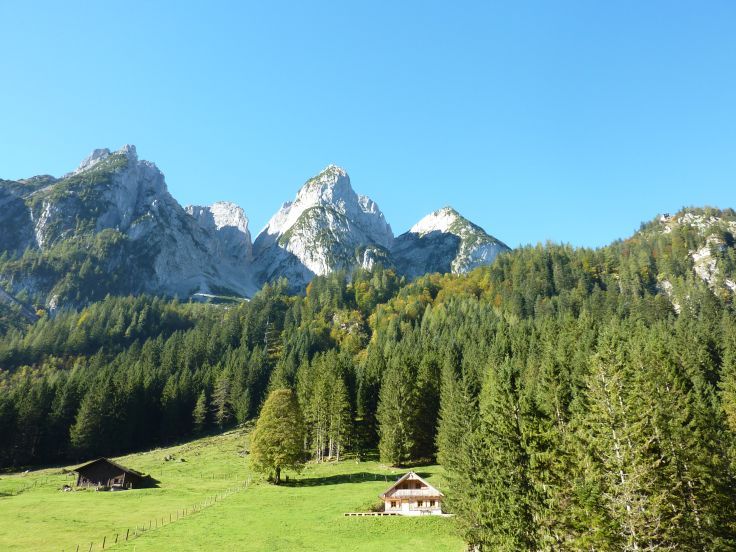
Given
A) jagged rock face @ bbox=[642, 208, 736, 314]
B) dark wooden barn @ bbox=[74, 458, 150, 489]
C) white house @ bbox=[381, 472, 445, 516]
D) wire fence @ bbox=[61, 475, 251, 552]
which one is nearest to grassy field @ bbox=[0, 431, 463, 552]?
wire fence @ bbox=[61, 475, 251, 552]

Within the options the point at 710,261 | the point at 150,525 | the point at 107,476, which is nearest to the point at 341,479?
the point at 150,525

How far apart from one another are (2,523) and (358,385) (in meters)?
63.1

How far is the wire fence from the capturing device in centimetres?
4046

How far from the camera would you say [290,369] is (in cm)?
12606

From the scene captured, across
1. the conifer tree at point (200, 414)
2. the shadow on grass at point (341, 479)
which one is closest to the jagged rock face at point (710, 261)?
the shadow on grass at point (341, 479)

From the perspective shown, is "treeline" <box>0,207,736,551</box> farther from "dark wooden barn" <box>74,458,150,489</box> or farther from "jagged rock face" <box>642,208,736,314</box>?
"dark wooden barn" <box>74,458,150,489</box>

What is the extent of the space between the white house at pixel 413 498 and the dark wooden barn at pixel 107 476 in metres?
40.3

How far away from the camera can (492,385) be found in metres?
37.1

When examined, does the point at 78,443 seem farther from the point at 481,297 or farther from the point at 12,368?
the point at 481,297

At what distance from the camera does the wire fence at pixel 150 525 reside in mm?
40456

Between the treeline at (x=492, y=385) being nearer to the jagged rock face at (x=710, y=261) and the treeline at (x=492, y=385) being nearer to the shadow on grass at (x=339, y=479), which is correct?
the jagged rock face at (x=710, y=261)

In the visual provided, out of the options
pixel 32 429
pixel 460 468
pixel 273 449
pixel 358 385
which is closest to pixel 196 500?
pixel 273 449

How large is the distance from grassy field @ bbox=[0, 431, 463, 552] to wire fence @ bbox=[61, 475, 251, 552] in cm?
13

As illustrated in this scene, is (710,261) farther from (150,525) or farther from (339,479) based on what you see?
(150,525)
